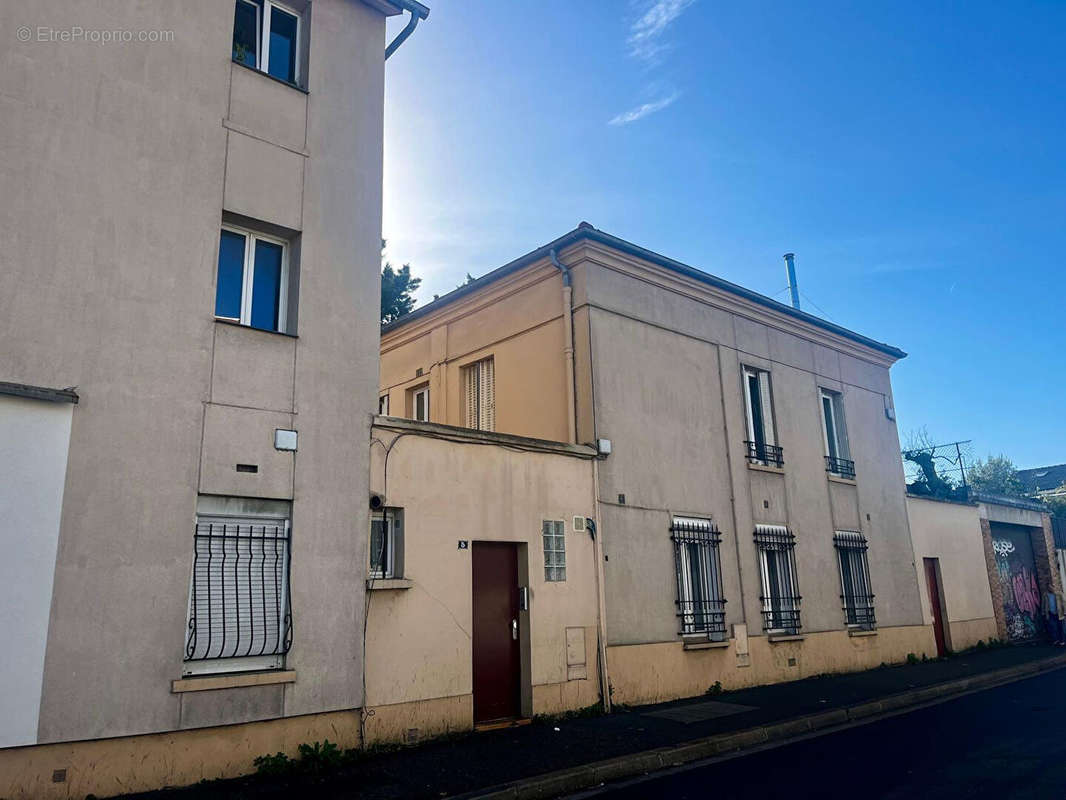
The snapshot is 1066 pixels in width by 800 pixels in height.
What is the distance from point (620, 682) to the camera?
414 inches

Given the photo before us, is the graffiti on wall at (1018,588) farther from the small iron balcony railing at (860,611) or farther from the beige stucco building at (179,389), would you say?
the beige stucco building at (179,389)

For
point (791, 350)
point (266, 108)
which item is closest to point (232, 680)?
point (266, 108)

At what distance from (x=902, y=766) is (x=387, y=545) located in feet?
18.6

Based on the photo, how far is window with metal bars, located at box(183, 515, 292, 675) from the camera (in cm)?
711

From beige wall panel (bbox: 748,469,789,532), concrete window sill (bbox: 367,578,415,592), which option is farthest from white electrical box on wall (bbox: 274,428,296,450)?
beige wall panel (bbox: 748,469,789,532)

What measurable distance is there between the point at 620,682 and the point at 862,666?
6.72 m

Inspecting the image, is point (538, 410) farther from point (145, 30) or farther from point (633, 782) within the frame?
point (145, 30)

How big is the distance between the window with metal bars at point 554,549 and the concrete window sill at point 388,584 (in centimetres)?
223

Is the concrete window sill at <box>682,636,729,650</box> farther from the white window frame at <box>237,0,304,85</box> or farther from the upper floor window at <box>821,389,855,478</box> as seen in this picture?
the white window frame at <box>237,0,304,85</box>

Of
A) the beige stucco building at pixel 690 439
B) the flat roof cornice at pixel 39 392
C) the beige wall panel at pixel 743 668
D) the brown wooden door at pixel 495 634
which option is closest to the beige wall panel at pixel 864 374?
the beige stucco building at pixel 690 439

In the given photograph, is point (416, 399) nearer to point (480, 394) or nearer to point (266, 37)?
point (480, 394)

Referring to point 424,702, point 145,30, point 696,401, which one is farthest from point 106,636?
point 696,401

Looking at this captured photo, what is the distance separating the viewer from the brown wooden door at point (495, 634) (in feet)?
30.6

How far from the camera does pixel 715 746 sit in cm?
841
